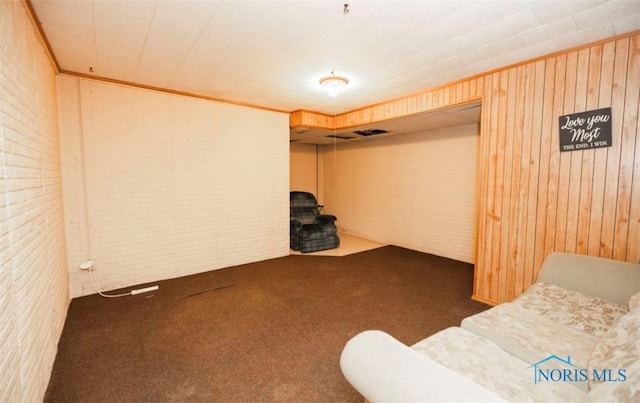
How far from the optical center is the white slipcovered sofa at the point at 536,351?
1009mm

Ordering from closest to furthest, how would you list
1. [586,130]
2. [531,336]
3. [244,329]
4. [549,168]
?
[531,336] < [586,130] < [244,329] < [549,168]

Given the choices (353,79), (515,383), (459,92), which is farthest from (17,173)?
(459,92)

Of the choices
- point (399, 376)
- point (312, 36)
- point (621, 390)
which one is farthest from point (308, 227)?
point (621, 390)

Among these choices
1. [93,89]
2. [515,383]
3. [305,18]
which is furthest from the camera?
[93,89]

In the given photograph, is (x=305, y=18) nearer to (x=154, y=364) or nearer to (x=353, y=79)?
(x=353, y=79)

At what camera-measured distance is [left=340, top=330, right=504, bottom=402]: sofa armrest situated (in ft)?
3.07

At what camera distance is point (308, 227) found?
5.40 metres

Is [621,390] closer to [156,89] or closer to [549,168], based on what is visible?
[549,168]

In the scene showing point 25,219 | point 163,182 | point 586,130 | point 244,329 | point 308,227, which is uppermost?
point 586,130

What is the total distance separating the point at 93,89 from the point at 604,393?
4.69 meters

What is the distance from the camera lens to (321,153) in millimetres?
7684
